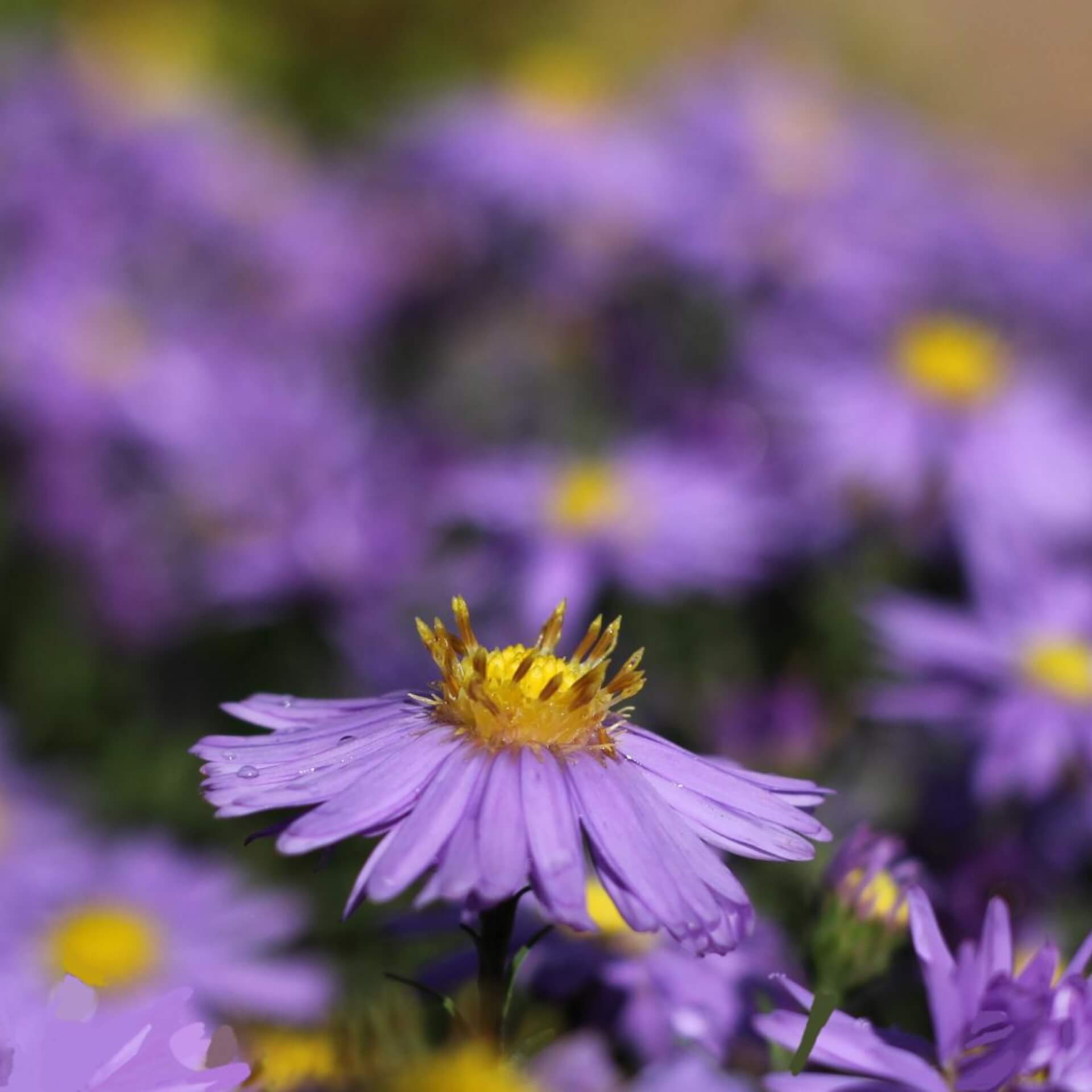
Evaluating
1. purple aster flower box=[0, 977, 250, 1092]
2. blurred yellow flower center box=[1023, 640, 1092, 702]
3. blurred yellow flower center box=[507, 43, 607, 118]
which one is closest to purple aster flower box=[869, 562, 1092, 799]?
blurred yellow flower center box=[1023, 640, 1092, 702]

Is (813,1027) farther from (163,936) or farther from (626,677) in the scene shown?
(163,936)

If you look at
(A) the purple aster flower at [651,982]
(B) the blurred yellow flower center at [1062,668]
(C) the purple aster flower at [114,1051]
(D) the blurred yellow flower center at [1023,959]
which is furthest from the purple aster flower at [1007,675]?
(C) the purple aster flower at [114,1051]

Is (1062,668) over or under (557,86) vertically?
under

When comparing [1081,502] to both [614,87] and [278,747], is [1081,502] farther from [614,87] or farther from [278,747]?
[614,87]

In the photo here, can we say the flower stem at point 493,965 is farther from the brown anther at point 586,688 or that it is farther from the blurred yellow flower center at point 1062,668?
the blurred yellow flower center at point 1062,668

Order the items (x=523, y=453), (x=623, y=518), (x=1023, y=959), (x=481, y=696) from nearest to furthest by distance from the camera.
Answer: (x=481, y=696) < (x=1023, y=959) < (x=623, y=518) < (x=523, y=453)

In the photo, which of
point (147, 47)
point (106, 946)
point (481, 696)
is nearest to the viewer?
point (481, 696)

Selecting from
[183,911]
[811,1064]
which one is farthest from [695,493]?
[811,1064]

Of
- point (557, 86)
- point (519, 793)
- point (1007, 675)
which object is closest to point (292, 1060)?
point (519, 793)
